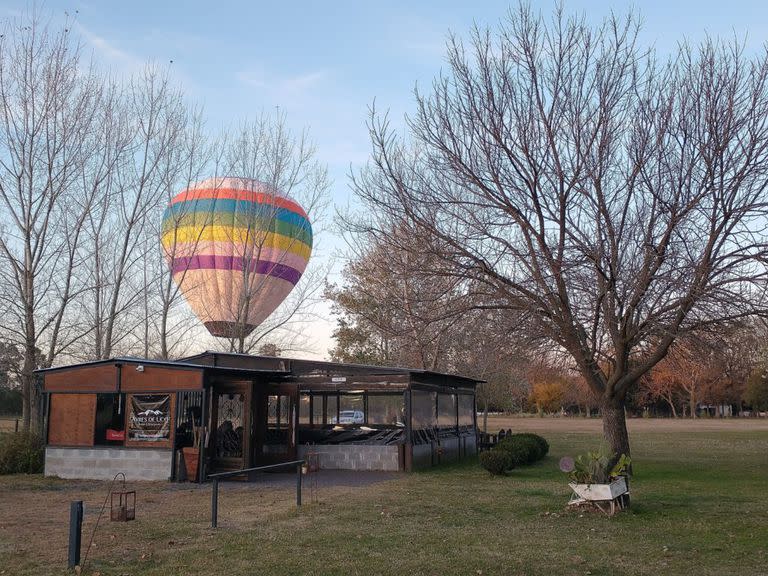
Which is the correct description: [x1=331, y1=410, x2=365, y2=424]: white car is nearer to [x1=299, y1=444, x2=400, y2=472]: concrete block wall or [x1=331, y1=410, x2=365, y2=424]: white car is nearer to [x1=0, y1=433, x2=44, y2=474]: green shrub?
[x1=299, y1=444, x2=400, y2=472]: concrete block wall

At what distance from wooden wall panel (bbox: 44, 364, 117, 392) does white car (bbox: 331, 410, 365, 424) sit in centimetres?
765

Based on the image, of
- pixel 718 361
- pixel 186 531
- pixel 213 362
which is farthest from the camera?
pixel 213 362

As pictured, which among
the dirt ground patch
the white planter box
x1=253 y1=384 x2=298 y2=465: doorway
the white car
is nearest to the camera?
the dirt ground patch

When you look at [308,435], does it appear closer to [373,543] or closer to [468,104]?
[468,104]

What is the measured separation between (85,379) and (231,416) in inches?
153

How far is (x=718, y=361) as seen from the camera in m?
16.7

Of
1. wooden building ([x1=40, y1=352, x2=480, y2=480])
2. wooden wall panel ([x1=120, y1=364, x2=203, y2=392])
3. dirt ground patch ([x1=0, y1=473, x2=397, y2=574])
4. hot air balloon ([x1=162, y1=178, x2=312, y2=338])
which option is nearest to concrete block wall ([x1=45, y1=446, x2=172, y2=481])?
wooden building ([x1=40, y1=352, x2=480, y2=480])

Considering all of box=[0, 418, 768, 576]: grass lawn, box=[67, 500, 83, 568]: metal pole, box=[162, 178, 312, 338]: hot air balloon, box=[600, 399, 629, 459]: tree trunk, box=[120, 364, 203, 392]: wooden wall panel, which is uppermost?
box=[162, 178, 312, 338]: hot air balloon

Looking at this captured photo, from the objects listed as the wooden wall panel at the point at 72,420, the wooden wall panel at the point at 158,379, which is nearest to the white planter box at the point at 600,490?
the wooden wall panel at the point at 158,379

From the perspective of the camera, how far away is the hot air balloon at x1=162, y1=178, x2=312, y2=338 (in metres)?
31.4

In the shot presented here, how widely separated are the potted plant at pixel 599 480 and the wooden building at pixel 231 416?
9.22m

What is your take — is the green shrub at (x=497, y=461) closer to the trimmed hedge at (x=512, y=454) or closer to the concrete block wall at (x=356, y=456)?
the trimmed hedge at (x=512, y=454)

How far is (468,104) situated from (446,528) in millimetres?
8500

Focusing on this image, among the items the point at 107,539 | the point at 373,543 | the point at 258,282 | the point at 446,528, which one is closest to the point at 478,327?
the point at 446,528
